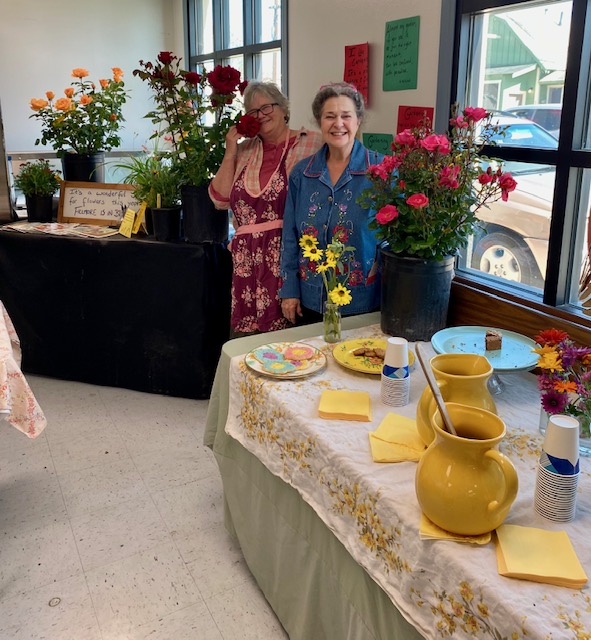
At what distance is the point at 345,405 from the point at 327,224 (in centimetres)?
83

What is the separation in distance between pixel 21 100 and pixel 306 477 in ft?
14.4

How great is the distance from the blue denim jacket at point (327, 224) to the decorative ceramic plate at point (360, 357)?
1.09 feet

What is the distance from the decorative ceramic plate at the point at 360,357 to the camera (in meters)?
1.65

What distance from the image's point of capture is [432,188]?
1674 mm

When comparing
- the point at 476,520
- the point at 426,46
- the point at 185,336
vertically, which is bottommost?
the point at 185,336

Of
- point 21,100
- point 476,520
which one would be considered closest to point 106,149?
point 21,100

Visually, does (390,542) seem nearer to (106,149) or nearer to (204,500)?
(204,500)

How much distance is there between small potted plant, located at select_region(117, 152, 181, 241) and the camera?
9.55 feet

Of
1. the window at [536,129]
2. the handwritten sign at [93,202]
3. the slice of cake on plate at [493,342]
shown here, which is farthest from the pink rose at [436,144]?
the handwritten sign at [93,202]

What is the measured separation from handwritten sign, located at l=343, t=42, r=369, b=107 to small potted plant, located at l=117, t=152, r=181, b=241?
919 mm

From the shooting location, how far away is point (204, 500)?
2.40 m

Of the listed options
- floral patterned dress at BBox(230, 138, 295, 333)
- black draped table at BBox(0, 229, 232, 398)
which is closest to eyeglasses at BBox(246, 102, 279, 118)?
floral patterned dress at BBox(230, 138, 295, 333)

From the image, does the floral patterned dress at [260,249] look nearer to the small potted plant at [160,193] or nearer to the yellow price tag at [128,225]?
the small potted plant at [160,193]

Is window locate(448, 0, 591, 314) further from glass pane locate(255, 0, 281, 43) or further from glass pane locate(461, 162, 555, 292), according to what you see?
glass pane locate(255, 0, 281, 43)
